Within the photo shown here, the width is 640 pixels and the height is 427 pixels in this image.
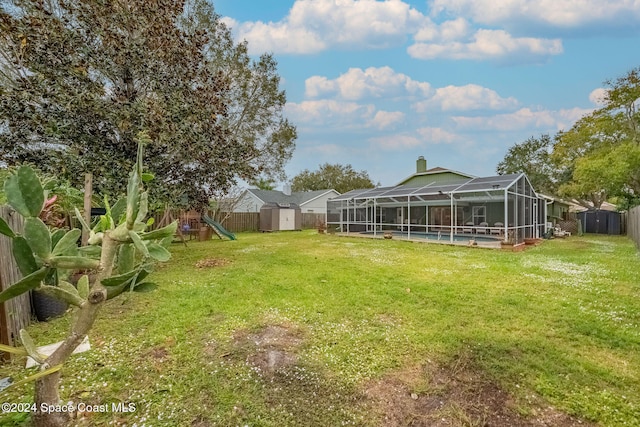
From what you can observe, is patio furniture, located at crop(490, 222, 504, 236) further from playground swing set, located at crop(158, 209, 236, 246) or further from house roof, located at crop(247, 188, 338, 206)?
house roof, located at crop(247, 188, 338, 206)

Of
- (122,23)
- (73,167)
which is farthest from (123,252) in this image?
(122,23)

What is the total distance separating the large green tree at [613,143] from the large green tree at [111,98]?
17.3 metres

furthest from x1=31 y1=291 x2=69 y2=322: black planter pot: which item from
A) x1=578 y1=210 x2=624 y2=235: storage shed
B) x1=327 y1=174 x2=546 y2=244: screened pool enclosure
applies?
x1=578 y1=210 x2=624 y2=235: storage shed

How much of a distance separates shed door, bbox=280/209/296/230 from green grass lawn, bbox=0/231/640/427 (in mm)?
16371

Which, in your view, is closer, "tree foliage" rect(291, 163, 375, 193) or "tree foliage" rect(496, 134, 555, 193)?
"tree foliage" rect(496, 134, 555, 193)

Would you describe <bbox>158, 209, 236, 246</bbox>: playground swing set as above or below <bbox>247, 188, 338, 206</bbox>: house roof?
below

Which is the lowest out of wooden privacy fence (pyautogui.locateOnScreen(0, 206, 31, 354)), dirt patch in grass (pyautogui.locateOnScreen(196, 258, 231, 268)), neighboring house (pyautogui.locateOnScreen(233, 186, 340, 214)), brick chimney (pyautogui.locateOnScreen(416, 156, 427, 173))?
dirt patch in grass (pyautogui.locateOnScreen(196, 258, 231, 268))

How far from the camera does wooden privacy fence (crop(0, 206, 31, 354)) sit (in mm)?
2898

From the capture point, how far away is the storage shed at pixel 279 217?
21672 mm

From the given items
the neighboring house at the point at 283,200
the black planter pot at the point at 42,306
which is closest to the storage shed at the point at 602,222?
the neighboring house at the point at 283,200

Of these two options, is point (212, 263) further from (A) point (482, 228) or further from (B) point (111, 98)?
(A) point (482, 228)

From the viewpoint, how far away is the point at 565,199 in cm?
2395

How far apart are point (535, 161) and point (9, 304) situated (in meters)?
31.8

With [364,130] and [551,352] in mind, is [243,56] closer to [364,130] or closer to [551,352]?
[364,130]
